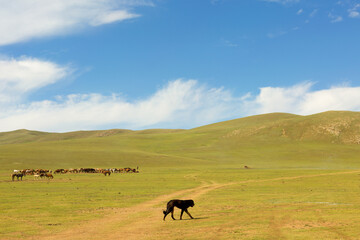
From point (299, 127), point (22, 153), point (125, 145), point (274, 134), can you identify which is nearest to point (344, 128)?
point (299, 127)

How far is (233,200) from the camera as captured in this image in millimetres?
27938

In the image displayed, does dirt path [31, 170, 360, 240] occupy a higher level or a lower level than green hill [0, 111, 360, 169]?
lower

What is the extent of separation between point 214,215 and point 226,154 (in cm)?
9738

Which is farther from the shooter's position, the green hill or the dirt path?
the green hill

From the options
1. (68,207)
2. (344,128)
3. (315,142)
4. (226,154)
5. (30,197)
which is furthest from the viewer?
(344,128)

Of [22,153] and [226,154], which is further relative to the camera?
[226,154]

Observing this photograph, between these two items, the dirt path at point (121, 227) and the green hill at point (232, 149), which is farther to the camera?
the green hill at point (232, 149)

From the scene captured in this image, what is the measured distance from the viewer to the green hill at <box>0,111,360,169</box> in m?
96.8

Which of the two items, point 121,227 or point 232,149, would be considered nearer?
point 121,227

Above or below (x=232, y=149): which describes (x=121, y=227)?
below

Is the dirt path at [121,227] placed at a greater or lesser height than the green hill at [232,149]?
lesser

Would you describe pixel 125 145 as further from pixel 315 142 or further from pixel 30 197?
pixel 30 197

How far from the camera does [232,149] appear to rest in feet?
418

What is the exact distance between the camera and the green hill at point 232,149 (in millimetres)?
96812
